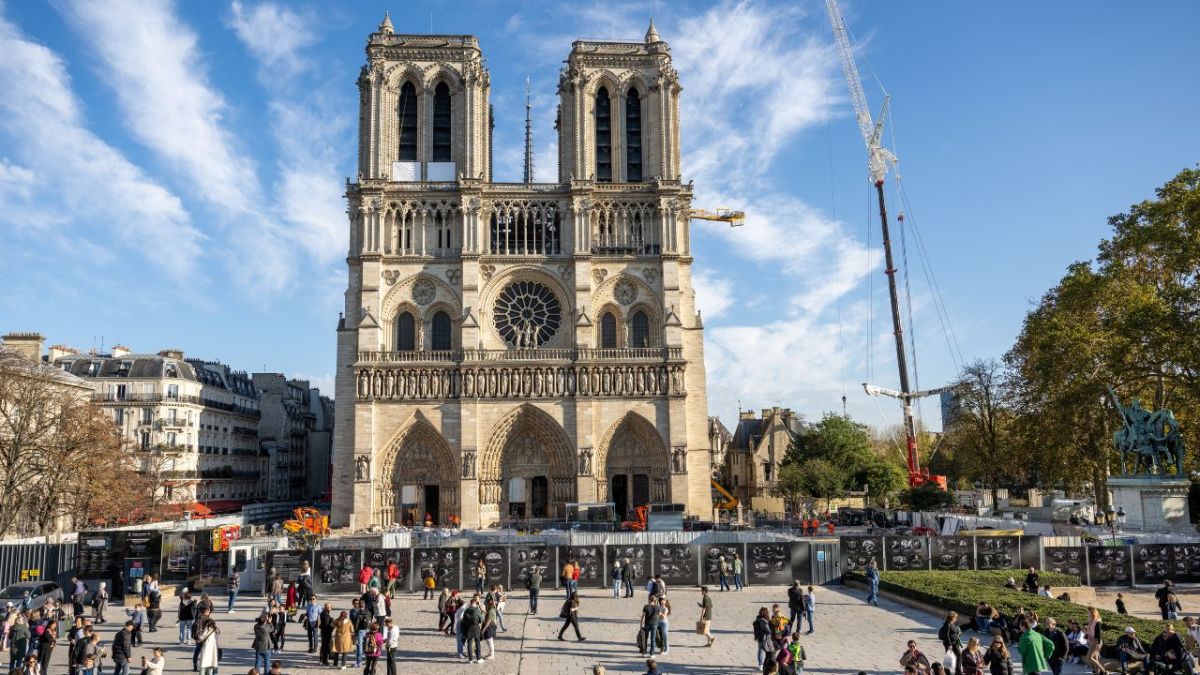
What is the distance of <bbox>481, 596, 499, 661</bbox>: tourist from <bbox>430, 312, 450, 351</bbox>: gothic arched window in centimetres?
2922

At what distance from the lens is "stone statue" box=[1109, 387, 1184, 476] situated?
2877 cm

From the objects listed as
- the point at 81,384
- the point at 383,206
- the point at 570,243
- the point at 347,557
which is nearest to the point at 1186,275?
the point at 570,243

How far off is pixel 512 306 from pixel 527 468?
8655 mm

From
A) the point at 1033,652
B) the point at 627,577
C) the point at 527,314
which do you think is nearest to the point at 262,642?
the point at 627,577

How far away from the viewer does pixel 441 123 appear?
48688mm

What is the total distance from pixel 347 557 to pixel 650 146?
30.5 meters

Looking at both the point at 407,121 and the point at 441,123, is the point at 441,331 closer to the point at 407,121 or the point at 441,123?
the point at 441,123

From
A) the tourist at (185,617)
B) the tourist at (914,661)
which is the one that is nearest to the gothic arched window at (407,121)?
the tourist at (185,617)

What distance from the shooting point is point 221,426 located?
2137 inches

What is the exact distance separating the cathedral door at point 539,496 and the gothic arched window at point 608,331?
782cm

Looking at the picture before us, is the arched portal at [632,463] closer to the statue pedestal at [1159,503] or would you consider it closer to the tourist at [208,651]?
the statue pedestal at [1159,503]

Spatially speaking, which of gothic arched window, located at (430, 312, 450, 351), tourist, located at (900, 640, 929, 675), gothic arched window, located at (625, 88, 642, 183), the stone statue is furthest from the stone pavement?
gothic arched window, located at (625, 88, 642, 183)

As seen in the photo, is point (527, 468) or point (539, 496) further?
point (539, 496)

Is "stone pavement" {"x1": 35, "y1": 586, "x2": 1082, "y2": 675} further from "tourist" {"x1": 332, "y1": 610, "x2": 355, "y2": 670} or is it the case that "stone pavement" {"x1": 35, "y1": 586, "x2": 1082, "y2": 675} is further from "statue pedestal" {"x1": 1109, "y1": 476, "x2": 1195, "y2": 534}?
"statue pedestal" {"x1": 1109, "y1": 476, "x2": 1195, "y2": 534}
